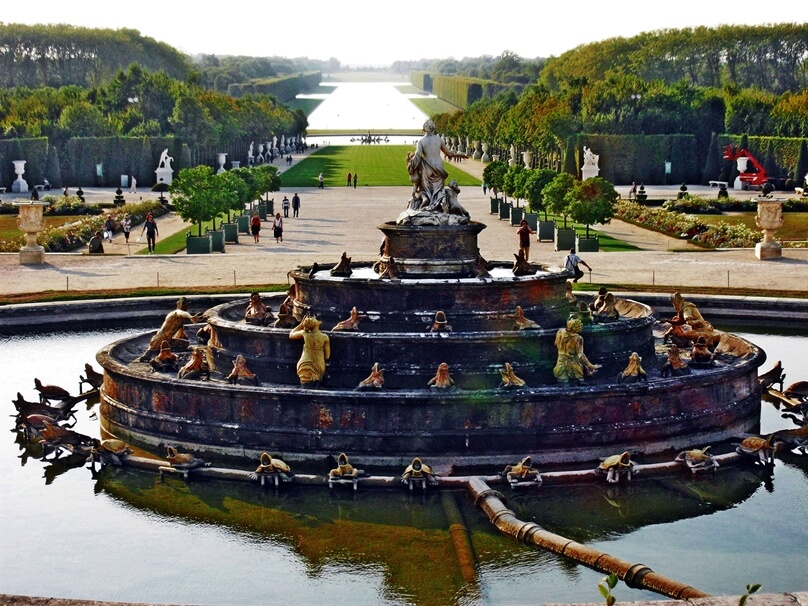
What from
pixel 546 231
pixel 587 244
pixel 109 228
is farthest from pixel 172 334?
pixel 546 231

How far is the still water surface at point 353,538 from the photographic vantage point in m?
15.8

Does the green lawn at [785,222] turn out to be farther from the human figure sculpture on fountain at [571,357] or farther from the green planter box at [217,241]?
the human figure sculpture on fountain at [571,357]

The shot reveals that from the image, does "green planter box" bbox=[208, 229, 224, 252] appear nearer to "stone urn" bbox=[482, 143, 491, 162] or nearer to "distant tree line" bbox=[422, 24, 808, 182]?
"distant tree line" bbox=[422, 24, 808, 182]

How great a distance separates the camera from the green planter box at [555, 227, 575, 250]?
47.1m

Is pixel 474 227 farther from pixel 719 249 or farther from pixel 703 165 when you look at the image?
pixel 703 165

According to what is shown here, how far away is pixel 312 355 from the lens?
2153cm

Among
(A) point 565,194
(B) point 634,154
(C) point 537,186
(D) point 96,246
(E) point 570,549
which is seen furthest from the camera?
(B) point 634,154

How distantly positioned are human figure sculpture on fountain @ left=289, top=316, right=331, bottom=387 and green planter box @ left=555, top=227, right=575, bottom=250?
26351mm

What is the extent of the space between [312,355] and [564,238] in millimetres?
26772

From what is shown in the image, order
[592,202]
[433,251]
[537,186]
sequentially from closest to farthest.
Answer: [433,251], [592,202], [537,186]

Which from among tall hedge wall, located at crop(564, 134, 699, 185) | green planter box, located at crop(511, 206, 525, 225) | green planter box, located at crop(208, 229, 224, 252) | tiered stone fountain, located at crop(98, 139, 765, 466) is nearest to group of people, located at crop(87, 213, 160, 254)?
green planter box, located at crop(208, 229, 224, 252)

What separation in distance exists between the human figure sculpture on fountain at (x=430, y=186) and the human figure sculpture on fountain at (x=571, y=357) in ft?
15.8

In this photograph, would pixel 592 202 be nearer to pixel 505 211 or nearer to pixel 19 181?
pixel 505 211

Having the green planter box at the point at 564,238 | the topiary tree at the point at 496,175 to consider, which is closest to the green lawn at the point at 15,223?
the topiary tree at the point at 496,175
